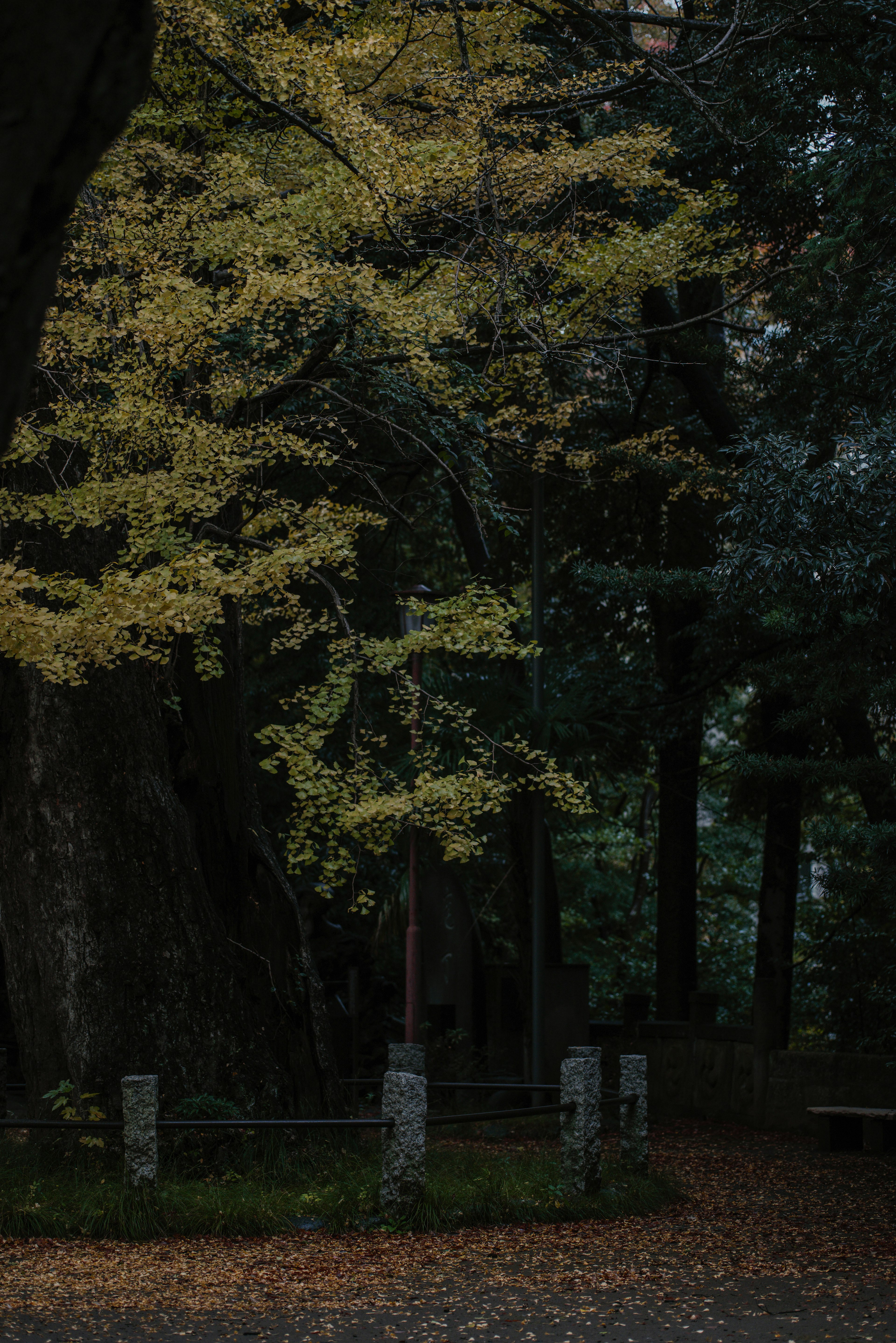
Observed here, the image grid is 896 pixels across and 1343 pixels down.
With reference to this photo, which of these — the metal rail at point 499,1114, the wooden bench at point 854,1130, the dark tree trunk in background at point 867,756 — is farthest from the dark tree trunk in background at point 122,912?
the wooden bench at point 854,1130

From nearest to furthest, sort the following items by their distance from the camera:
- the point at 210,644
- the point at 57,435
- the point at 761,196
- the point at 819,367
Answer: the point at 57,435 → the point at 210,644 → the point at 819,367 → the point at 761,196

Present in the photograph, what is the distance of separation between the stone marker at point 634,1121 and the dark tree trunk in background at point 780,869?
607 centimetres

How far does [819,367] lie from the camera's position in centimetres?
1257

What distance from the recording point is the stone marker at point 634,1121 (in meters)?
9.70

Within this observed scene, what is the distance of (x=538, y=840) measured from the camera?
13898 mm

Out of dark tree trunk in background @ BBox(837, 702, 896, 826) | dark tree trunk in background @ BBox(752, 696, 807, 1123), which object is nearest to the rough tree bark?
dark tree trunk in background @ BBox(752, 696, 807, 1123)

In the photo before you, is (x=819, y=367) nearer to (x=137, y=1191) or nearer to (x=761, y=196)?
(x=761, y=196)

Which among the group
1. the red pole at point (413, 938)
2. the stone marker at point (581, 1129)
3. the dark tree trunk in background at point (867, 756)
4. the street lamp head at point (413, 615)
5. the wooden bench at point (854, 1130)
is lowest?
the wooden bench at point (854, 1130)

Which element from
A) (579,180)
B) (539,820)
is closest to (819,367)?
(579,180)

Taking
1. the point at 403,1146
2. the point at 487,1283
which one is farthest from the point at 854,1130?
the point at 487,1283

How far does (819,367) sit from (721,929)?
1550cm

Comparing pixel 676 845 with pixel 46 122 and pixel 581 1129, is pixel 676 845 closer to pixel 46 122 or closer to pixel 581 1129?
pixel 581 1129

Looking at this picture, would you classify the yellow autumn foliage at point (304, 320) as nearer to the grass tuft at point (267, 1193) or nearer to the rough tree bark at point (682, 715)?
the grass tuft at point (267, 1193)

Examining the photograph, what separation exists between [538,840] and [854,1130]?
464cm
